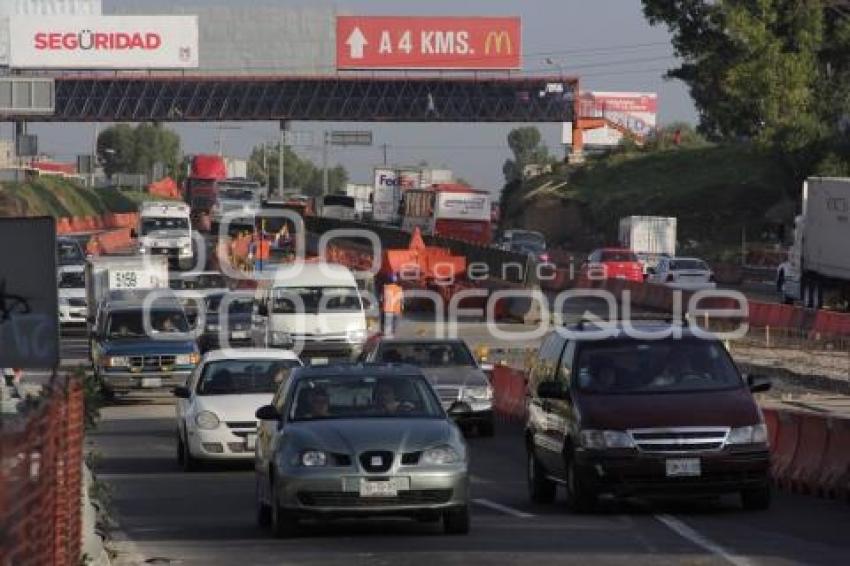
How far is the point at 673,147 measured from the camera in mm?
123562

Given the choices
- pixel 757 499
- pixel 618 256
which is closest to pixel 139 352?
pixel 757 499

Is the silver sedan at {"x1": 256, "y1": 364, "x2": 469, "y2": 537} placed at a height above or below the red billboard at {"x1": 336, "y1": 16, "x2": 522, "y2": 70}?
below

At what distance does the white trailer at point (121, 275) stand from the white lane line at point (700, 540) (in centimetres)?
3566

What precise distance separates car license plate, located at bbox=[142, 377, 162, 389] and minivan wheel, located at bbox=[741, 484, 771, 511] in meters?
18.5

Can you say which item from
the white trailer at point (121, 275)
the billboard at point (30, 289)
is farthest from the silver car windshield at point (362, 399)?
the white trailer at point (121, 275)

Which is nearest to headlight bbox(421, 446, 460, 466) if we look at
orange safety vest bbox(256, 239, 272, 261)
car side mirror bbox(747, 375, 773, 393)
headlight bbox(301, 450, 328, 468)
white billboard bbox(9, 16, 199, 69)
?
headlight bbox(301, 450, 328, 468)

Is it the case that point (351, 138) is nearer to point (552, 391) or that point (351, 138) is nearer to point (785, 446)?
point (785, 446)

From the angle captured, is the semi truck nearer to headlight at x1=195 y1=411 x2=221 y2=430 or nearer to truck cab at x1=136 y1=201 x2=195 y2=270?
truck cab at x1=136 y1=201 x2=195 y2=270

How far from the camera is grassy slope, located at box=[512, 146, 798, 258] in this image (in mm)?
100562

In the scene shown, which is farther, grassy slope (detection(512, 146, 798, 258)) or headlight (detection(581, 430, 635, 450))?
grassy slope (detection(512, 146, 798, 258))

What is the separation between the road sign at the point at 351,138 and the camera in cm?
16100

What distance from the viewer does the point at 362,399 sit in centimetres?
1755

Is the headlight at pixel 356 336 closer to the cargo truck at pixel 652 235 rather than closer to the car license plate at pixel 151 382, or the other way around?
the car license plate at pixel 151 382

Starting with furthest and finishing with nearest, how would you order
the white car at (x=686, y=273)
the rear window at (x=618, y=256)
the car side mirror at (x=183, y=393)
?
1. the rear window at (x=618, y=256)
2. the white car at (x=686, y=273)
3. the car side mirror at (x=183, y=393)
